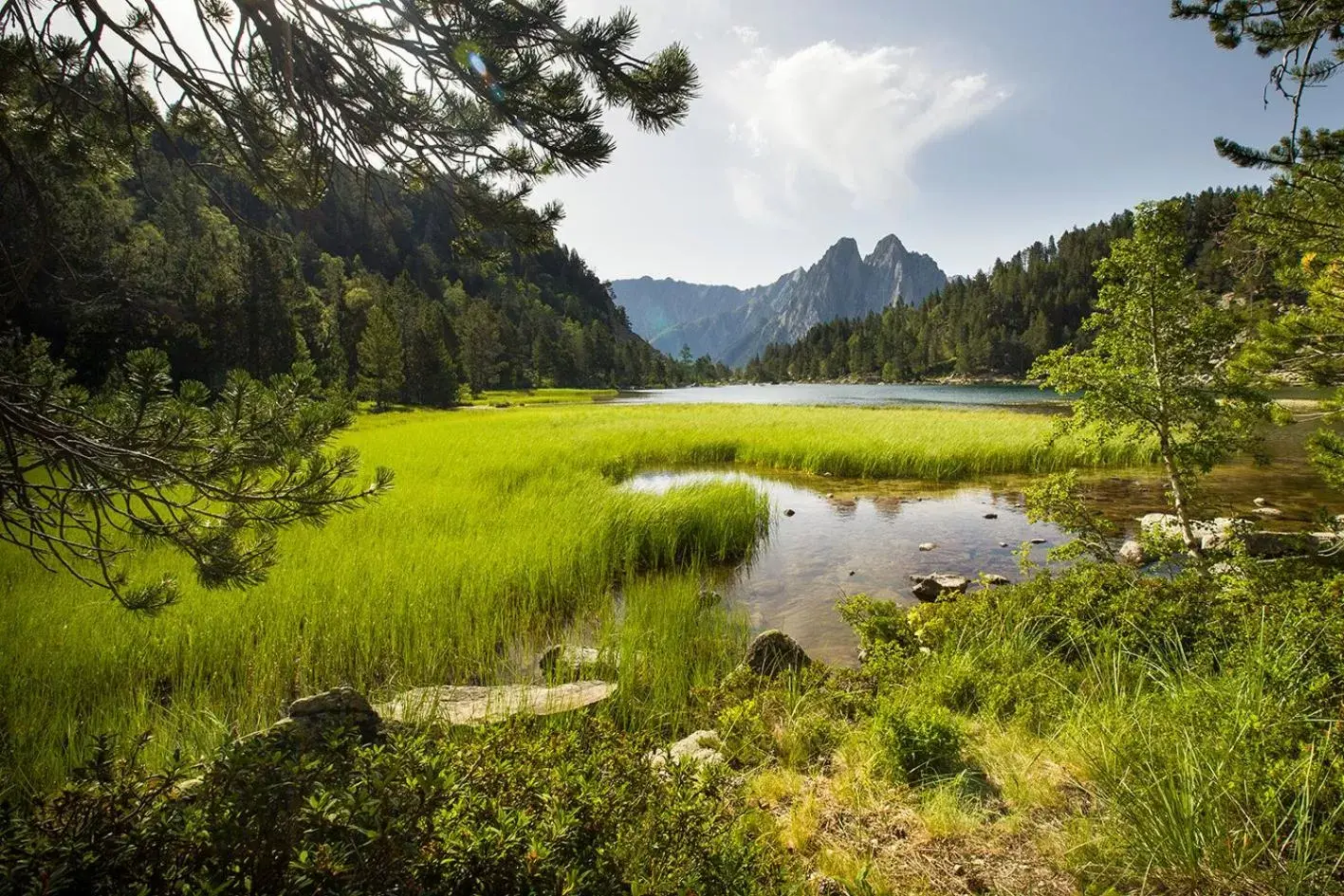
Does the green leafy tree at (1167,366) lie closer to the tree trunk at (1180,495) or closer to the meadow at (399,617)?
the tree trunk at (1180,495)

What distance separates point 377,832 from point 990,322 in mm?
164574

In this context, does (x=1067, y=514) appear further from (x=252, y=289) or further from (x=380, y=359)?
(x=252, y=289)

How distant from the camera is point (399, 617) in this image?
273 inches

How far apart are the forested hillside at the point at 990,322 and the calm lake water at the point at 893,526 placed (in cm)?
12070

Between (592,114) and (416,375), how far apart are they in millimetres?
66451

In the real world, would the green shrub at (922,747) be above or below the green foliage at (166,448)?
below

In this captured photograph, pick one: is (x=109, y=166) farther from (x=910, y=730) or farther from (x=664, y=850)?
(x=910, y=730)

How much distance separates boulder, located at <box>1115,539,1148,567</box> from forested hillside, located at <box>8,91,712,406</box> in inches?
474

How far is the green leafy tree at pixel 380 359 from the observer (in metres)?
55.2

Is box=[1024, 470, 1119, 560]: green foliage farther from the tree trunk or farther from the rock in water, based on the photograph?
A: the rock in water

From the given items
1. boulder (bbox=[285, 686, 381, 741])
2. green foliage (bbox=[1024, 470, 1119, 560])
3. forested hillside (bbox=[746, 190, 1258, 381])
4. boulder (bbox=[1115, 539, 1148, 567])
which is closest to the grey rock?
boulder (bbox=[285, 686, 381, 741])

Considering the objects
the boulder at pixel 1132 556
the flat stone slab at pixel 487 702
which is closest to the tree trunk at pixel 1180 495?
the boulder at pixel 1132 556

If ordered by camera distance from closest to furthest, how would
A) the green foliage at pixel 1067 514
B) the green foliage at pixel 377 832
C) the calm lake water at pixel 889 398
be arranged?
1. the green foliage at pixel 377 832
2. the green foliage at pixel 1067 514
3. the calm lake water at pixel 889 398

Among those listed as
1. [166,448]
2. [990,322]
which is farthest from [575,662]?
[990,322]
